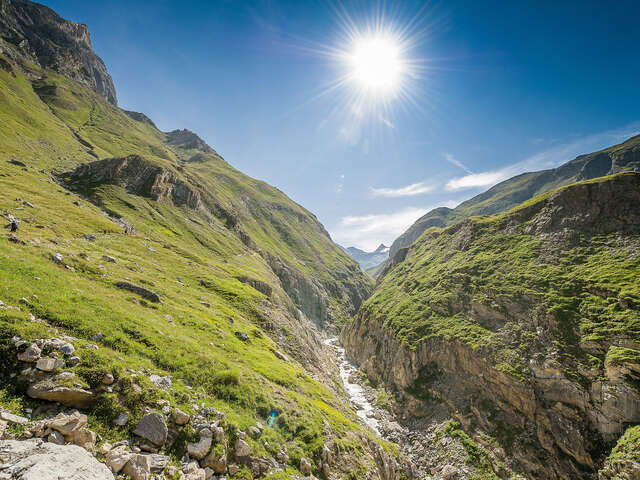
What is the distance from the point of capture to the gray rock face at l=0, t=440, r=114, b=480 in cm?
527

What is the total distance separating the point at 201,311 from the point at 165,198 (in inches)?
2677

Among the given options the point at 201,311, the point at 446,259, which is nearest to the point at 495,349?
the point at 446,259

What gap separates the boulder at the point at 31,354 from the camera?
28.2ft

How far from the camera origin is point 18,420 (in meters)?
6.82

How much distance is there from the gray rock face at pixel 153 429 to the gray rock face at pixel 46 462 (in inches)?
119

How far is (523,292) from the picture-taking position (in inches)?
1596

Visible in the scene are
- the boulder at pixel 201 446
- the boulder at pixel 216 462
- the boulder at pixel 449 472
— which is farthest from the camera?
the boulder at pixel 449 472

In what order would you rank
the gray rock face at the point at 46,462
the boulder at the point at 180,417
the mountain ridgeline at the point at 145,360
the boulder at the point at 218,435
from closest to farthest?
1. the gray rock face at the point at 46,462
2. the mountain ridgeline at the point at 145,360
3. the boulder at the point at 180,417
4. the boulder at the point at 218,435

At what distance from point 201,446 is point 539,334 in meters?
45.1

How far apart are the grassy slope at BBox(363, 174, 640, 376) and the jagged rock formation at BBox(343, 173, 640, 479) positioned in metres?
0.19

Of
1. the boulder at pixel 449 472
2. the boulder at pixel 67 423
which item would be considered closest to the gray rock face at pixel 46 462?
the boulder at pixel 67 423

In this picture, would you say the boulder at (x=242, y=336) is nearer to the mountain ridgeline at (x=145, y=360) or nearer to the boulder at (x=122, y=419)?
the mountain ridgeline at (x=145, y=360)

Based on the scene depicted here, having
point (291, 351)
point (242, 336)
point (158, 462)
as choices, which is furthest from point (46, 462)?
point (291, 351)

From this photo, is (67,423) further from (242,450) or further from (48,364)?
(242,450)
